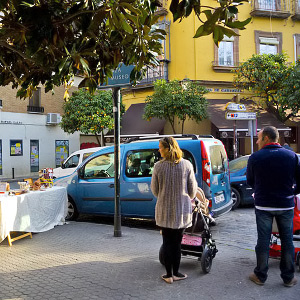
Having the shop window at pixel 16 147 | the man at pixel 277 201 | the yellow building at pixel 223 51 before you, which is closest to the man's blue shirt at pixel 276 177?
the man at pixel 277 201

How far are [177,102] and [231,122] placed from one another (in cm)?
278

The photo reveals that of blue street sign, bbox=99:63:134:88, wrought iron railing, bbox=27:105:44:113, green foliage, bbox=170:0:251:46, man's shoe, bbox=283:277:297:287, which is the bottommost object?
man's shoe, bbox=283:277:297:287

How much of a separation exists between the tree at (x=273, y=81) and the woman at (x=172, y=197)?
518 inches

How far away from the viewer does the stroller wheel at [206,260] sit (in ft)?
15.5

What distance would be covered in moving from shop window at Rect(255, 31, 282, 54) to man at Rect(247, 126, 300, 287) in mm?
17240

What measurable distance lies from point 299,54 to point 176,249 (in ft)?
64.1

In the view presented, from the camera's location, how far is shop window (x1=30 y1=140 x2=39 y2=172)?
80.2ft

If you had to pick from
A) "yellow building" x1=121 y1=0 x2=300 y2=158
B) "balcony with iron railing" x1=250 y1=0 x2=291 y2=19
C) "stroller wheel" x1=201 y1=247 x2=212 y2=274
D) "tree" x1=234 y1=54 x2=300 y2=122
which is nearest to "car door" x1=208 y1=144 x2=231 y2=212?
"stroller wheel" x1=201 y1=247 x2=212 y2=274

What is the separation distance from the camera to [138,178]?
7676 mm

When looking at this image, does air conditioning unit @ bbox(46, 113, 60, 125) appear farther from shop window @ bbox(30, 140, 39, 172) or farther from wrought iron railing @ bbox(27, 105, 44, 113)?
shop window @ bbox(30, 140, 39, 172)

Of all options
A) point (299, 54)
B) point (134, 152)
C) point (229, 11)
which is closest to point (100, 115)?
point (299, 54)

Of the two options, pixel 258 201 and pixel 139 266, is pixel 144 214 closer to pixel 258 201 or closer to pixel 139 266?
pixel 139 266

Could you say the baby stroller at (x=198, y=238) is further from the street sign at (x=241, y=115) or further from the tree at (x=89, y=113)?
the tree at (x=89, y=113)

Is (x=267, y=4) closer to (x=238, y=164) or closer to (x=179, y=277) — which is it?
(x=238, y=164)
